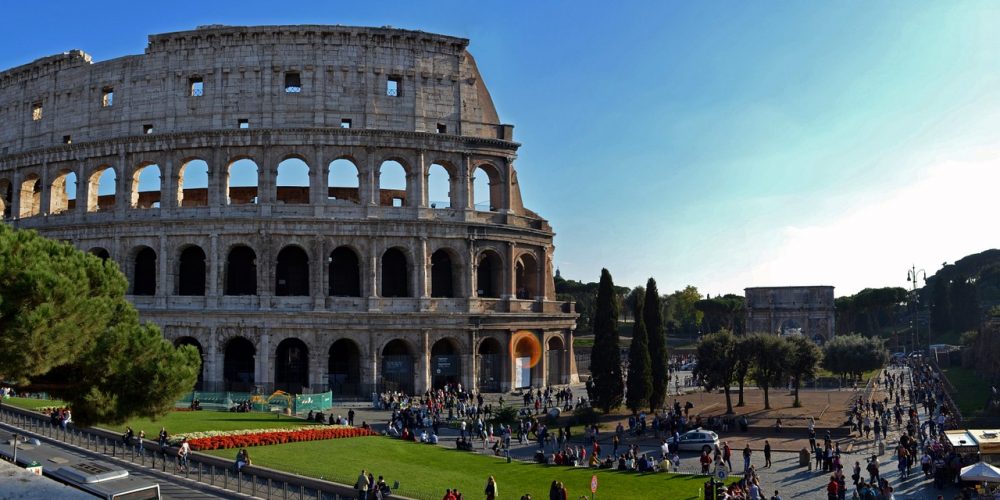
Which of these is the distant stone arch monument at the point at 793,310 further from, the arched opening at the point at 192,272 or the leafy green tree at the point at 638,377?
the arched opening at the point at 192,272

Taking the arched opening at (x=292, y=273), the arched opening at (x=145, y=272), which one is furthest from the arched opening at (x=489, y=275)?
the arched opening at (x=145, y=272)

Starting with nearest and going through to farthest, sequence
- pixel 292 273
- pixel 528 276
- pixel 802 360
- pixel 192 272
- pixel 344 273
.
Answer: pixel 802 360
pixel 292 273
pixel 344 273
pixel 192 272
pixel 528 276

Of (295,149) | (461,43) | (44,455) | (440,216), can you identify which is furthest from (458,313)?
(44,455)

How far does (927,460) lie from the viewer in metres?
25.9

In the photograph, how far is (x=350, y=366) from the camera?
45.6m

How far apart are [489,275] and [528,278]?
300 centimetres

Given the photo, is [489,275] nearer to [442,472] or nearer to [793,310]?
[442,472]

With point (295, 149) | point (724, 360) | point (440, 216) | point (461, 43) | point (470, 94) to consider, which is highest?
point (461, 43)

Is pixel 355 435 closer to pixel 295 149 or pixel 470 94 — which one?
pixel 295 149

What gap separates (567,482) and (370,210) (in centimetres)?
2433

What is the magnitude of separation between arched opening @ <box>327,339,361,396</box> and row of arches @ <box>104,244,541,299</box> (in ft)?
10.1

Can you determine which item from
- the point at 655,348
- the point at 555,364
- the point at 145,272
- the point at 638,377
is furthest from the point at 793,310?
the point at 145,272

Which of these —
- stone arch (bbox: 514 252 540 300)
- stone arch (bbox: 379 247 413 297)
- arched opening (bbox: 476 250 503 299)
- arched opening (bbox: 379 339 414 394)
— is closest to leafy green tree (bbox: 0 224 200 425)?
arched opening (bbox: 379 339 414 394)

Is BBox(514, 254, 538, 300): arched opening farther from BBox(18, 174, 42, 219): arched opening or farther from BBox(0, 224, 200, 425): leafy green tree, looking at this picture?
BBox(0, 224, 200, 425): leafy green tree
